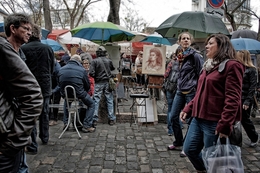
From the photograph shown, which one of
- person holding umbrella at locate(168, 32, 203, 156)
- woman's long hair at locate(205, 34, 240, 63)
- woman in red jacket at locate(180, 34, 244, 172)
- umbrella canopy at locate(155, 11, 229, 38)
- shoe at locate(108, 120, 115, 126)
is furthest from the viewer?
shoe at locate(108, 120, 115, 126)

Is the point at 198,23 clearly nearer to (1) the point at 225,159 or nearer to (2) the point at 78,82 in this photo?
(2) the point at 78,82

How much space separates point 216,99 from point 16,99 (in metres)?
1.90

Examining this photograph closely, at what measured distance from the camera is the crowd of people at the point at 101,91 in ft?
4.76

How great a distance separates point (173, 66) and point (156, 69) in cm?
190

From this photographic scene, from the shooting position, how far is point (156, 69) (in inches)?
259

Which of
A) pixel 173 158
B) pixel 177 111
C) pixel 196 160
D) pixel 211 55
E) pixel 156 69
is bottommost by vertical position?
pixel 173 158

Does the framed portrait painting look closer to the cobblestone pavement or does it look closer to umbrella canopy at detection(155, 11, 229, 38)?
umbrella canopy at detection(155, 11, 229, 38)

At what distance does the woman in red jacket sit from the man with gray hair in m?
2.94

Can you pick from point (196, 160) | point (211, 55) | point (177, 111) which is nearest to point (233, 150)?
point (196, 160)

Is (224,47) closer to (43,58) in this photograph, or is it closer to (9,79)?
(9,79)

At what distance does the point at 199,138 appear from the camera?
2779 mm

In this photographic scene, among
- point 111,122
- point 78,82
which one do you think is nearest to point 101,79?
point 78,82

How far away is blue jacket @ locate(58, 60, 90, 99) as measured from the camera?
201 inches

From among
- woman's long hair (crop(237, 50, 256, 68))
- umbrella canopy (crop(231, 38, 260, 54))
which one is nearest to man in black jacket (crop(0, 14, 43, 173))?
woman's long hair (crop(237, 50, 256, 68))
